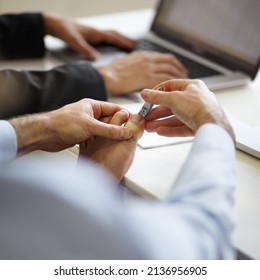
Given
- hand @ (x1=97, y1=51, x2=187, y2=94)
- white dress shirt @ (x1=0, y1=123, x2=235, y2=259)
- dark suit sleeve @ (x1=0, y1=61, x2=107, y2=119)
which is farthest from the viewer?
hand @ (x1=97, y1=51, x2=187, y2=94)

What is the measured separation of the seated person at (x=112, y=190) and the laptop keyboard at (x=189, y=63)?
46 cm

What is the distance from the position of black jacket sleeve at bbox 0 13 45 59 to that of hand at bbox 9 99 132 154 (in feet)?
2.08

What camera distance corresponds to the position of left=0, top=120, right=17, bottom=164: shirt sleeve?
1.09 meters

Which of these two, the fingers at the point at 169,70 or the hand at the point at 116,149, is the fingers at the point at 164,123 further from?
the fingers at the point at 169,70

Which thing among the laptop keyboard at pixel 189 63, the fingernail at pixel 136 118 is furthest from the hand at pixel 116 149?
the laptop keyboard at pixel 189 63

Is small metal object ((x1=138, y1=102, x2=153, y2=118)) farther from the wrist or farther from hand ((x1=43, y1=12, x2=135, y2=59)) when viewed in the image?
hand ((x1=43, y1=12, x2=135, y2=59))

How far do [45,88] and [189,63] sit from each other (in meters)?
0.46

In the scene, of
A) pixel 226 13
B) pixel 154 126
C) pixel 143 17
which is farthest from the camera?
pixel 143 17

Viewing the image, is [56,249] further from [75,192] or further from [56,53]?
[56,53]

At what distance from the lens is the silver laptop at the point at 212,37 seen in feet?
5.30

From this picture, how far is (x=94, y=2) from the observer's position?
2.81 meters

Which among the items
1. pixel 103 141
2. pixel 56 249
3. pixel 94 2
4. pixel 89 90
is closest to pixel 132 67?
pixel 89 90

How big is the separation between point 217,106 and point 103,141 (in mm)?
232

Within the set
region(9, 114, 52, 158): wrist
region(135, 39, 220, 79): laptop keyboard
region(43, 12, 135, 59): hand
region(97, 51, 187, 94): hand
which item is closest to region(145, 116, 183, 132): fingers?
region(9, 114, 52, 158): wrist
